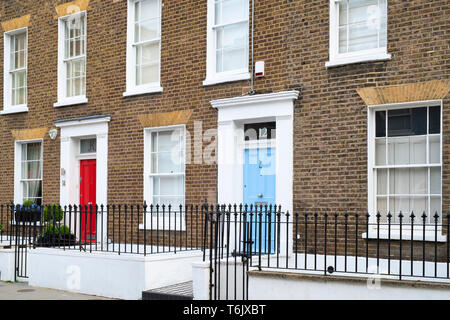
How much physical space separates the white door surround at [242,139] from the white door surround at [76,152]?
3379 mm

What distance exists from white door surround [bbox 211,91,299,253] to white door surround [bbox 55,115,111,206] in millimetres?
3379

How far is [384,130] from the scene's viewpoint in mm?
10180

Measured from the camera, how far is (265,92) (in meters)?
11.4

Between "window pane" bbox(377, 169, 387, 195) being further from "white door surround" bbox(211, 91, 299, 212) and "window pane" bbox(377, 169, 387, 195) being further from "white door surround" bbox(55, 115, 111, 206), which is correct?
"white door surround" bbox(55, 115, 111, 206)

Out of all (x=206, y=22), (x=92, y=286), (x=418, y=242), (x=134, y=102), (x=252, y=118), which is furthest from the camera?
(x=134, y=102)

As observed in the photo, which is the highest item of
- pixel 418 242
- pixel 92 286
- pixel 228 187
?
pixel 228 187

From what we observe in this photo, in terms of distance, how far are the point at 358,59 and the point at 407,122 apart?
4.42 ft

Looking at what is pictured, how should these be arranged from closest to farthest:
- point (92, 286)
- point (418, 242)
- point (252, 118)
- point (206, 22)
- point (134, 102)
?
point (418, 242)
point (92, 286)
point (252, 118)
point (206, 22)
point (134, 102)

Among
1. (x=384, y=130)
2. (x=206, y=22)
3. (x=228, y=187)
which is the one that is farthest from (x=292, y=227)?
(x=206, y=22)

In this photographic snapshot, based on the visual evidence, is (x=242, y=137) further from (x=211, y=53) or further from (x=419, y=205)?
(x=419, y=205)

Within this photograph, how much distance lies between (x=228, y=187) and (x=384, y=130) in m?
3.24

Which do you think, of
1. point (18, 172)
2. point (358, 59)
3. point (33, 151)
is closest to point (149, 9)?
point (33, 151)

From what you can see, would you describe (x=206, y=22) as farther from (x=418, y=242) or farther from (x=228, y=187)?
(x=418, y=242)

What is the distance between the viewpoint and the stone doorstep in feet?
23.4
